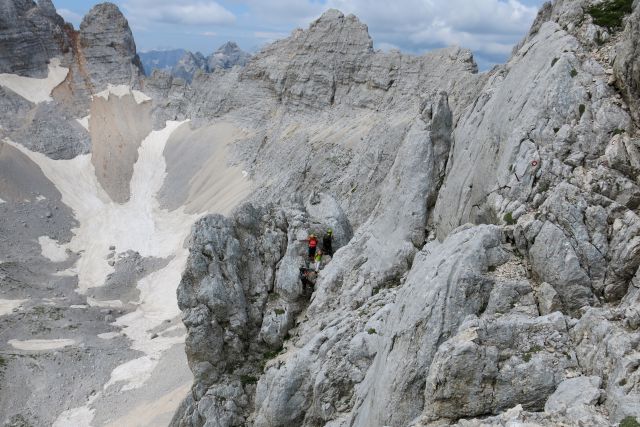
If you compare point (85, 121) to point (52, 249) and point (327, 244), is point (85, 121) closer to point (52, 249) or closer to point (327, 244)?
point (52, 249)

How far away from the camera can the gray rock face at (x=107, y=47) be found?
113688mm

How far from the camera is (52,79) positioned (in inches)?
4232

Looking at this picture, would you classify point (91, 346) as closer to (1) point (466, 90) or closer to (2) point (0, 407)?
(2) point (0, 407)

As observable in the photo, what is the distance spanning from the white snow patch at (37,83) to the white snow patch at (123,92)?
27.5 ft

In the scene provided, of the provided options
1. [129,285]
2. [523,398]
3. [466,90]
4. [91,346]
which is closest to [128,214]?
[129,285]

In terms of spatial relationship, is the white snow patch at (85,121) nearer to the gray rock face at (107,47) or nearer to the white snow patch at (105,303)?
the gray rock face at (107,47)

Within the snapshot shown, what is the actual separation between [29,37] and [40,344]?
76.9 m

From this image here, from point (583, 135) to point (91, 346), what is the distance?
4966 cm

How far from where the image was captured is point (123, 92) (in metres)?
113

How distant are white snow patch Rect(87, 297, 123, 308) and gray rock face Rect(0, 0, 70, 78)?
204ft

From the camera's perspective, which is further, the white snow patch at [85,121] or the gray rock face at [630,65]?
the white snow patch at [85,121]

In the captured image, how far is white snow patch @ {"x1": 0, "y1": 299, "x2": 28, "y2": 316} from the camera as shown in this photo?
193 ft

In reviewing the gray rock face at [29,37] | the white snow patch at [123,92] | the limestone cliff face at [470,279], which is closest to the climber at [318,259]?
the limestone cliff face at [470,279]

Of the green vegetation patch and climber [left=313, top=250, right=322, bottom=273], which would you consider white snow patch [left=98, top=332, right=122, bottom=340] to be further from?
the green vegetation patch
